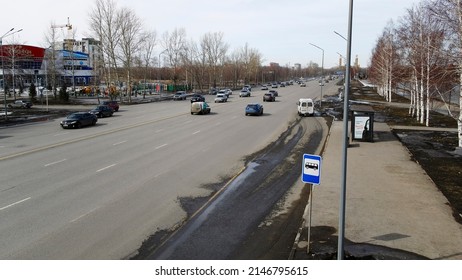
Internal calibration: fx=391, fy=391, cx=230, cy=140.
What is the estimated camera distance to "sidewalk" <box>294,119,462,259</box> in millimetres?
8789

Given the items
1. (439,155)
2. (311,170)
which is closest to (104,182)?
(311,170)

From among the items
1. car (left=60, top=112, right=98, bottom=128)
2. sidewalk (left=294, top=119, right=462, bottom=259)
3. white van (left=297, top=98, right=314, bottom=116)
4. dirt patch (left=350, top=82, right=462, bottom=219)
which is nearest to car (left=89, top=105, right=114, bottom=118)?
car (left=60, top=112, right=98, bottom=128)

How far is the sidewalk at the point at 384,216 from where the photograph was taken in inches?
346

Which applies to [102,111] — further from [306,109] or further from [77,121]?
[306,109]

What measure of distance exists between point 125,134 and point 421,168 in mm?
18260

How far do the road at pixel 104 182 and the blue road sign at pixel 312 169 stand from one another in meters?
3.85

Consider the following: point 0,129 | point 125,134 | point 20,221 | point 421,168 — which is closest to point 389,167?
point 421,168

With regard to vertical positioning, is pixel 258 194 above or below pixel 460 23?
below

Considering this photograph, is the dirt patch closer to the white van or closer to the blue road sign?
the blue road sign

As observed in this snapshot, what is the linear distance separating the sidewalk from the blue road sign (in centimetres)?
157

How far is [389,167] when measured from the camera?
56.0 ft

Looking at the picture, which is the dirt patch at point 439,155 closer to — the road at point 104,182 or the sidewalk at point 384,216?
the sidewalk at point 384,216

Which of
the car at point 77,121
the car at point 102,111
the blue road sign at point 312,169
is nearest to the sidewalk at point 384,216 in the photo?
the blue road sign at point 312,169
